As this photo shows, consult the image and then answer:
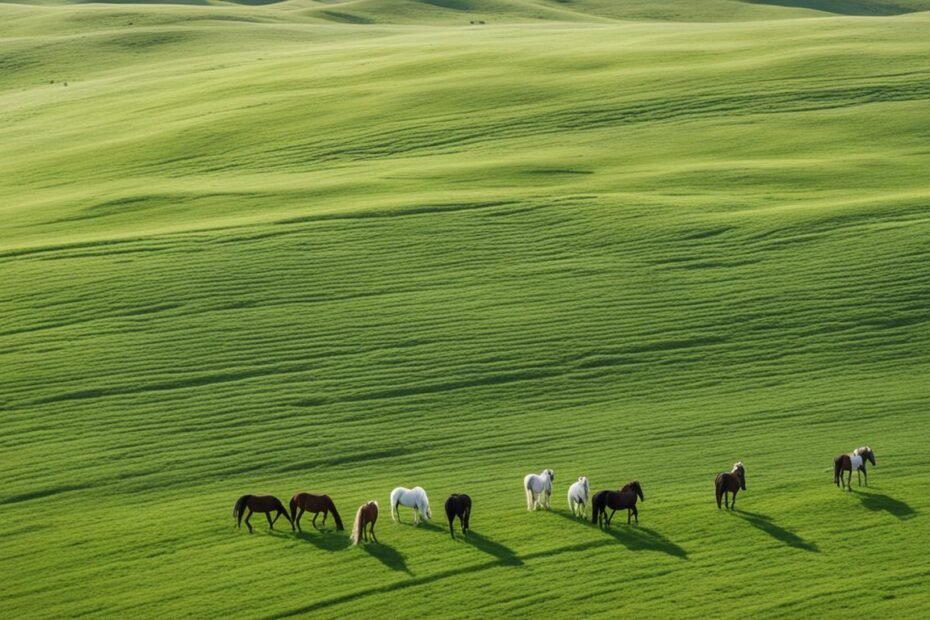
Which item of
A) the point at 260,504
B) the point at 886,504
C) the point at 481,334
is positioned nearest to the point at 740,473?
the point at 886,504

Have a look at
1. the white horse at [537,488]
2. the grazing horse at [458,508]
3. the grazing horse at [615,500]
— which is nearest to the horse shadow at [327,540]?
the grazing horse at [458,508]

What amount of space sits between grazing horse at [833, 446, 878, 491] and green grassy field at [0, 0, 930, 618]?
372 mm

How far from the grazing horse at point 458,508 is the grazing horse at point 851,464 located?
6.62 metres

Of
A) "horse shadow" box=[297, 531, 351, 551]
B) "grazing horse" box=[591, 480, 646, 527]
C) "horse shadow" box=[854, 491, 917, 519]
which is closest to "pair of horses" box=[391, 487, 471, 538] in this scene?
"horse shadow" box=[297, 531, 351, 551]

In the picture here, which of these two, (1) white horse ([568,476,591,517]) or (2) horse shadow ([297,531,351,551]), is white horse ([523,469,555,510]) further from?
(2) horse shadow ([297,531,351,551])

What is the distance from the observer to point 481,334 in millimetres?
27469

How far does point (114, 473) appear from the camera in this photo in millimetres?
21797

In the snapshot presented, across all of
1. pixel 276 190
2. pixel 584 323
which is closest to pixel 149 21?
pixel 276 190

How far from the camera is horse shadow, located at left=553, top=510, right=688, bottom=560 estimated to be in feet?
60.6

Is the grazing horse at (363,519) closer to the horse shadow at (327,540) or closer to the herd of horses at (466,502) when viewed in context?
the herd of horses at (466,502)

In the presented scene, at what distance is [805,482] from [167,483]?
1186 cm

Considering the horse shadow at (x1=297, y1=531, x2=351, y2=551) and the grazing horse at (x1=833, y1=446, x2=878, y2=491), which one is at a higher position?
→ the grazing horse at (x1=833, y1=446, x2=878, y2=491)

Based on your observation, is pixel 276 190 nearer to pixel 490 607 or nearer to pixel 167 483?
pixel 167 483

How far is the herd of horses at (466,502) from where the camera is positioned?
18.7 metres
